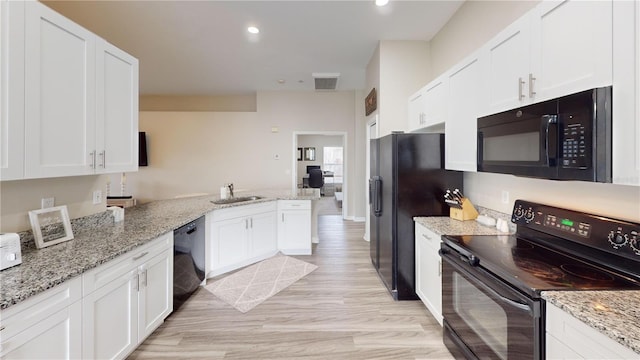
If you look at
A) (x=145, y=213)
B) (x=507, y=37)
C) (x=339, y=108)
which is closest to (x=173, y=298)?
(x=145, y=213)

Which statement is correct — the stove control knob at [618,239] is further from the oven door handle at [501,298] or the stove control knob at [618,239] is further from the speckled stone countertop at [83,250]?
the speckled stone countertop at [83,250]

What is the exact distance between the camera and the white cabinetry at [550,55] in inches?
45.6

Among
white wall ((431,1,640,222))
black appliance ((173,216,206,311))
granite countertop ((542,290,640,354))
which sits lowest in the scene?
black appliance ((173,216,206,311))

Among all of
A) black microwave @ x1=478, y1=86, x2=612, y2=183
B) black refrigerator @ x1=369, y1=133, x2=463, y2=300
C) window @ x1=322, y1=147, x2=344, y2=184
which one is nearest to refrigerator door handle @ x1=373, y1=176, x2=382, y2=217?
black refrigerator @ x1=369, y1=133, x2=463, y2=300

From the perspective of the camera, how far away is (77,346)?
1.41m

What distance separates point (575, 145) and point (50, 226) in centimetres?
298

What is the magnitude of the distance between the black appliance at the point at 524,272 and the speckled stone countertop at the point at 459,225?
0.15m

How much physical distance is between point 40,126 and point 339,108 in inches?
208

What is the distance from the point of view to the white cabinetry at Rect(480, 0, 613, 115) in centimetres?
116

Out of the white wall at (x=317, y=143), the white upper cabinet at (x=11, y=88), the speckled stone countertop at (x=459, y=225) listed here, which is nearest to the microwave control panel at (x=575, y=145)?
the speckled stone countertop at (x=459, y=225)

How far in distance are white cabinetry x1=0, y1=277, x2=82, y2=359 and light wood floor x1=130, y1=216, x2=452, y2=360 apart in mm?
768

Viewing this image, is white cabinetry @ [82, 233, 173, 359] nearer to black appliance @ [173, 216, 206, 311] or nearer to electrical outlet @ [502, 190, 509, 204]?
black appliance @ [173, 216, 206, 311]

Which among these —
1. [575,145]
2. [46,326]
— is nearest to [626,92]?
[575,145]

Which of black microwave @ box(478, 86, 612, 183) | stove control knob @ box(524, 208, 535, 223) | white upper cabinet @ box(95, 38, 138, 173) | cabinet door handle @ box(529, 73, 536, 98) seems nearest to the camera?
black microwave @ box(478, 86, 612, 183)
